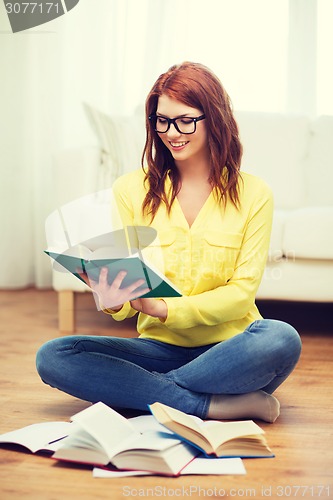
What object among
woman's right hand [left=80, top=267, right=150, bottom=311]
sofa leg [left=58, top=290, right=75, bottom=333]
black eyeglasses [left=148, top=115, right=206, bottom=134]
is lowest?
sofa leg [left=58, top=290, right=75, bottom=333]

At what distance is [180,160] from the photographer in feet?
6.18

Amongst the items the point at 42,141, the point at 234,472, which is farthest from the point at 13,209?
the point at 234,472

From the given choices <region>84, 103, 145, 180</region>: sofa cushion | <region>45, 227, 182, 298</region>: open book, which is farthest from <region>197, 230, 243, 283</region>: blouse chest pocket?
<region>84, 103, 145, 180</region>: sofa cushion

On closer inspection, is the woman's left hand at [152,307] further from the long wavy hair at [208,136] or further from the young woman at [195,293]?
the long wavy hair at [208,136]

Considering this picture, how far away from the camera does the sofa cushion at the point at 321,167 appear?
341 cm

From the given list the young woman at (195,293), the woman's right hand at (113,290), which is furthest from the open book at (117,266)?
the young woman at (195,293)

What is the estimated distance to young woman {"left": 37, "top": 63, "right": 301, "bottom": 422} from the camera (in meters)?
1.70

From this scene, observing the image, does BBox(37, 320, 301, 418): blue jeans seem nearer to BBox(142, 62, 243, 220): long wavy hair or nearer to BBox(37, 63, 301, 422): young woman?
BBox(37, 63, 301, 422): young woman

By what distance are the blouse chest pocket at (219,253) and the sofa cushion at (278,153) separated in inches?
62.6

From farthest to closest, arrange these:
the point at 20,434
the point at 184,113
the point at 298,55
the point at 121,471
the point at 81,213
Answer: the point at 298,55 < the point at 81,213 < the point at 184,113 < the point at 20,434 < the point at 121,471

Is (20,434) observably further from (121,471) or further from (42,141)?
(42,141)

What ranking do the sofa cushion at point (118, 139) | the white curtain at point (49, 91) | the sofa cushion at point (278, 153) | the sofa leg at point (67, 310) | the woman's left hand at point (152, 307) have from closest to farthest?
the woman's left hand at point (152, 307) → the sofa leg at point (67, 310) → the sofa cushion at point (118, 139) → the sofa cushion at point (278, 153) → the white curtain at point (49, 91)

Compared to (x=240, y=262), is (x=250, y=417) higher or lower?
lower

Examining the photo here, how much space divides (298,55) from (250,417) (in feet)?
8.33
